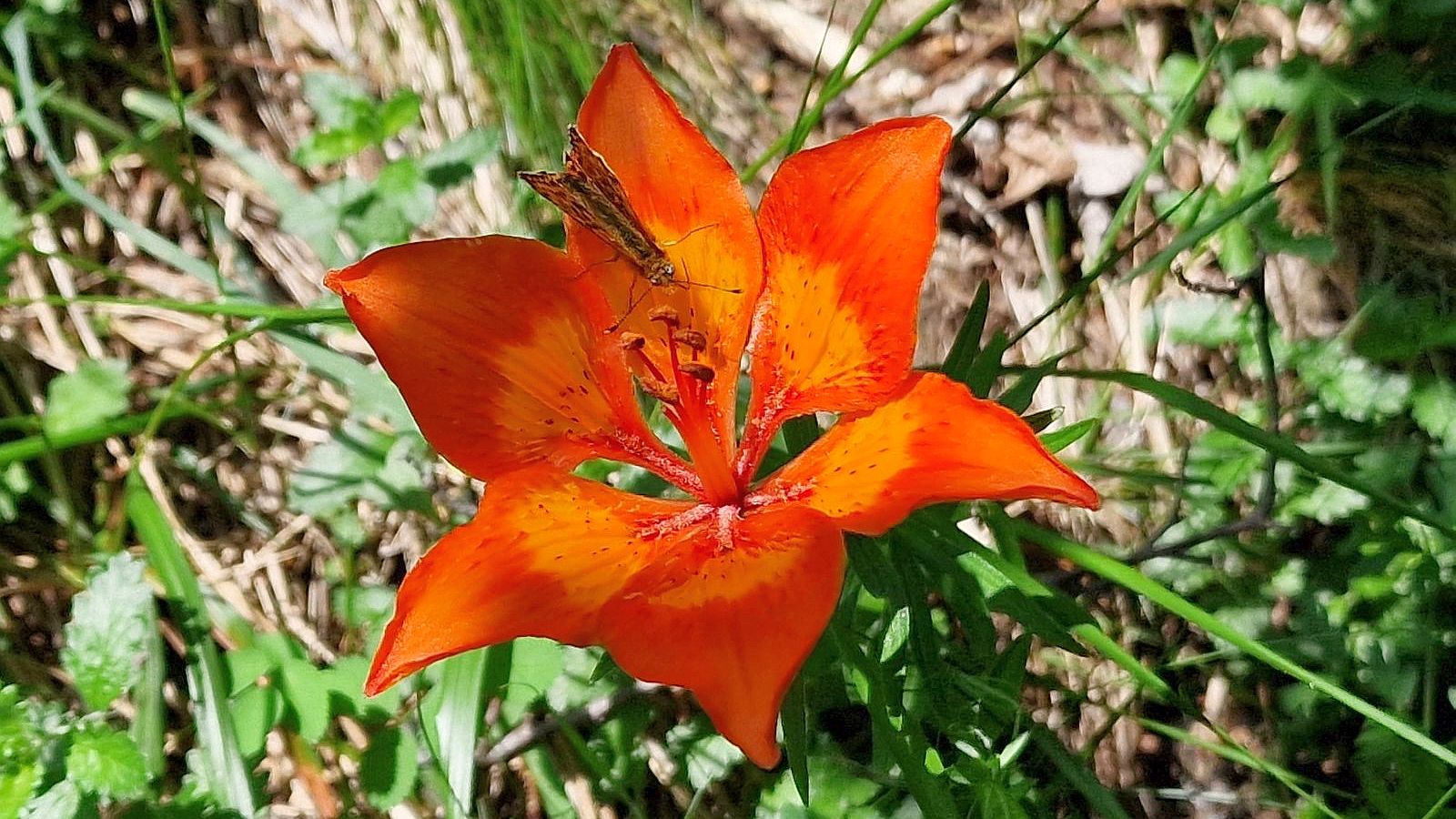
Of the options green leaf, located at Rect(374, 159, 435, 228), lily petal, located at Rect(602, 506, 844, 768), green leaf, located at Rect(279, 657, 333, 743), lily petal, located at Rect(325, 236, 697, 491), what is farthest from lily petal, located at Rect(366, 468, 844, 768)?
green leaf, located at Rect(374, 159, 435, 228)

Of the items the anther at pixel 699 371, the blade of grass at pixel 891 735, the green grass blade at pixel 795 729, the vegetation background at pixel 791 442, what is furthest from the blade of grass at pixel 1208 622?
the anther at pixel 699 371

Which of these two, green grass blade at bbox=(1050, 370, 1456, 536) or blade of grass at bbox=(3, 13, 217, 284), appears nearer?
green grass blade at bbox=(1050, 370, 1456, 536)

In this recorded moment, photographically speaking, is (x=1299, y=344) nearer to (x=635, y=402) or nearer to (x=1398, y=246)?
(x=1398, y=246)

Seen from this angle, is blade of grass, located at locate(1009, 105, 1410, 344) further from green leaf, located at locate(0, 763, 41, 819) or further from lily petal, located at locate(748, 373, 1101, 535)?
green leaf, located at locate(0, 763, 41, 819)

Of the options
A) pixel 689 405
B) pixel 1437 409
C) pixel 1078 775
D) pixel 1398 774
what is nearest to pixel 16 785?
pixel 689 405

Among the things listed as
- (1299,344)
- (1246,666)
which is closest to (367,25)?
(1299,344)

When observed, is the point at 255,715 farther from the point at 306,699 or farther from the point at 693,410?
the point at 693,410

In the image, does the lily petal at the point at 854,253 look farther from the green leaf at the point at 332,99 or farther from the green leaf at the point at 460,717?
the green leaf at the point at 332,99
